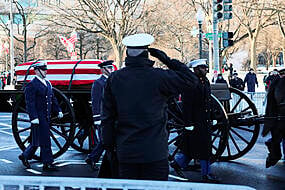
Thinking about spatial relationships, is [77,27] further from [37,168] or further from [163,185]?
[163,185]

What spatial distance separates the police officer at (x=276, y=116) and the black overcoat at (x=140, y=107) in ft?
11.3

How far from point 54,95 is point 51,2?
19767mm

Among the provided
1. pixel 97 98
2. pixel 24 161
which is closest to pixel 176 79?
pixel 97 98

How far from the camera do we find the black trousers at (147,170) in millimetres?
3578

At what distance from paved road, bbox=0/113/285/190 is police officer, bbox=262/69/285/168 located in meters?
0.36

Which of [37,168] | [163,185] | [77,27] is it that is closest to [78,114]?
[37,168]

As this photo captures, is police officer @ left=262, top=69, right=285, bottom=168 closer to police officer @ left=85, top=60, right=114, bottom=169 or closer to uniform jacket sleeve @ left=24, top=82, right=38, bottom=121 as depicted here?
police officer @ left=85, top=60, right=114, bottom=169

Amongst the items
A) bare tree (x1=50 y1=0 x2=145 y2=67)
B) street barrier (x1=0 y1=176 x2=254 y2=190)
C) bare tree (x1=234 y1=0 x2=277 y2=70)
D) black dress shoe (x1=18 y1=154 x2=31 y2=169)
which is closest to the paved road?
black dress shoe (x1=18 y1=154 x2=31 y2=169)

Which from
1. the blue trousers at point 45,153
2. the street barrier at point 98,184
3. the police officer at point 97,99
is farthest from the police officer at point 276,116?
the street barrier at point 98,184

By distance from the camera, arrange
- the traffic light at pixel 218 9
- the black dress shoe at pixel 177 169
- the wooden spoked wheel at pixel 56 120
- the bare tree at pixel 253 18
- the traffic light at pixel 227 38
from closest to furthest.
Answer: the black dress shoe at pixel 177 169
the wooden spoked wheel at pixel 56 120
the traffic light at pixel 227 38
the traffic light at pixel 218 9
the bare tree at pixel 253 18

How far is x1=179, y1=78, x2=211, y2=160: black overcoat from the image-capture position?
6270mm

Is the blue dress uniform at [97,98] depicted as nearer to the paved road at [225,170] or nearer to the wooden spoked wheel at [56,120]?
the paved road at [225,170]

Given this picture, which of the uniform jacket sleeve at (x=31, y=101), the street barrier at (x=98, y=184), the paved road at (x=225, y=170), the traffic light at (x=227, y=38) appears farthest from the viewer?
the traffic light at (x=227, y=38)

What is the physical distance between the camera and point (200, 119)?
6.30 meters
